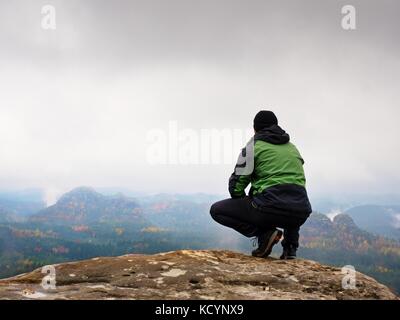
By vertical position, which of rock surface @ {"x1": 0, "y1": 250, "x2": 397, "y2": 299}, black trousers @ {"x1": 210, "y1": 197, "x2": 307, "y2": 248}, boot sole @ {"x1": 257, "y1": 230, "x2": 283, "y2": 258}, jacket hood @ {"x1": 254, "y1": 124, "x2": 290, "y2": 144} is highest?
jacket hood @ {"x1": 254, "y1": 124, "x2": 290, "y2": 144}

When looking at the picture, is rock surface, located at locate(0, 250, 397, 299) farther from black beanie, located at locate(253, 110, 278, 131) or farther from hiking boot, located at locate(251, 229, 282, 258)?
black beanie, located at locate(253, 110, 278, 131)

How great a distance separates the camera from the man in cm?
1090

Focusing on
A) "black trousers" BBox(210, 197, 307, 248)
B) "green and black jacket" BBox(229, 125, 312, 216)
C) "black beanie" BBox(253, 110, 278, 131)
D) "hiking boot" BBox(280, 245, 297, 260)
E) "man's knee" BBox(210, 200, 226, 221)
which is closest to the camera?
"green and black jacket" BBox(229, 125, 312, 216)

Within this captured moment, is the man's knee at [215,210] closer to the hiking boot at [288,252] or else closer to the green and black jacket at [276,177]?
the green and black jacket at [276,177]

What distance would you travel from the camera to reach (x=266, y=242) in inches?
454

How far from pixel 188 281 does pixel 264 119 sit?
16.5ft

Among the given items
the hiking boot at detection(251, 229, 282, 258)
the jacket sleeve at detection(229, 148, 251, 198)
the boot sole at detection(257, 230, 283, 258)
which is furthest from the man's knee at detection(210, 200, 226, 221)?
the boot sole at detection(257, 230, 283, 258)

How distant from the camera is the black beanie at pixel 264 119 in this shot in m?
11.6

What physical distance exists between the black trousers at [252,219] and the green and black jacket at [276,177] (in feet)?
0.66

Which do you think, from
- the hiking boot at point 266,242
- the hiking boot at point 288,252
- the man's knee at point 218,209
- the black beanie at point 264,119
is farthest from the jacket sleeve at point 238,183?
the hiking boot at point 288,252
